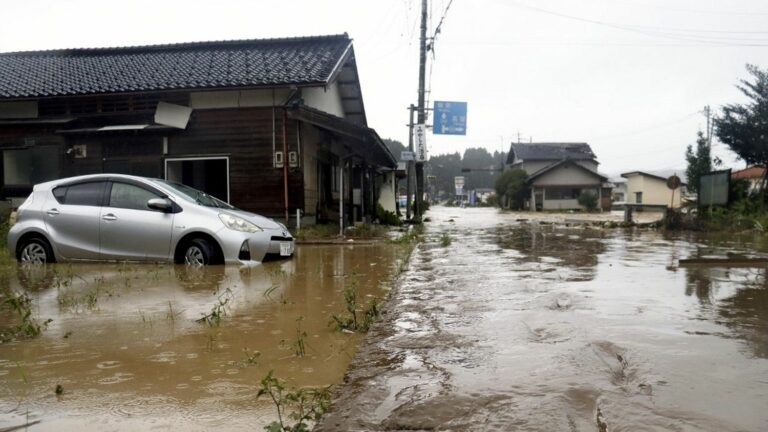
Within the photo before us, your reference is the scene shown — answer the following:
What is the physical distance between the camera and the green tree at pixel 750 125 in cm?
1958

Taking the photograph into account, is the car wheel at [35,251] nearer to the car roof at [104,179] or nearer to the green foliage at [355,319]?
the car roof at [104,179]

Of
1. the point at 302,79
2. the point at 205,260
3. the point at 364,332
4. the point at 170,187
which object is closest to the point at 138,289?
the point at 205,260

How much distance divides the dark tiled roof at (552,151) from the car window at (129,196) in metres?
50.2

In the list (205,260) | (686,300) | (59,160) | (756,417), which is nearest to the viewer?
(756,417)

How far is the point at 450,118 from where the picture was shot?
22.4 m

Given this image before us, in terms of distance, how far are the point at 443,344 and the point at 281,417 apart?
4.71 ft

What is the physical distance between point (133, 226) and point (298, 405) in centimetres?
583

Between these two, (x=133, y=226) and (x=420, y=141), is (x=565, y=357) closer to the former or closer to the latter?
(x=133, y=226)

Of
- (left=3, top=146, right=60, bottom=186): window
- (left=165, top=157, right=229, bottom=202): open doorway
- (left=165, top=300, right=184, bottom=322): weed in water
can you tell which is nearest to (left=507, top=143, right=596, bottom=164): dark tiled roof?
(left=165, top=157, right=229, bottom=202): open doorway

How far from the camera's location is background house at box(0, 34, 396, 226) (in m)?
13.2

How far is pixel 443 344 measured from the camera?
3.61m

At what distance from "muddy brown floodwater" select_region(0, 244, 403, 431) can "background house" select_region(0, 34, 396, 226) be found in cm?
690

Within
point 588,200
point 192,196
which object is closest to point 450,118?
point 192,196

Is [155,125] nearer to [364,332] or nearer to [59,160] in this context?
[59,160]
